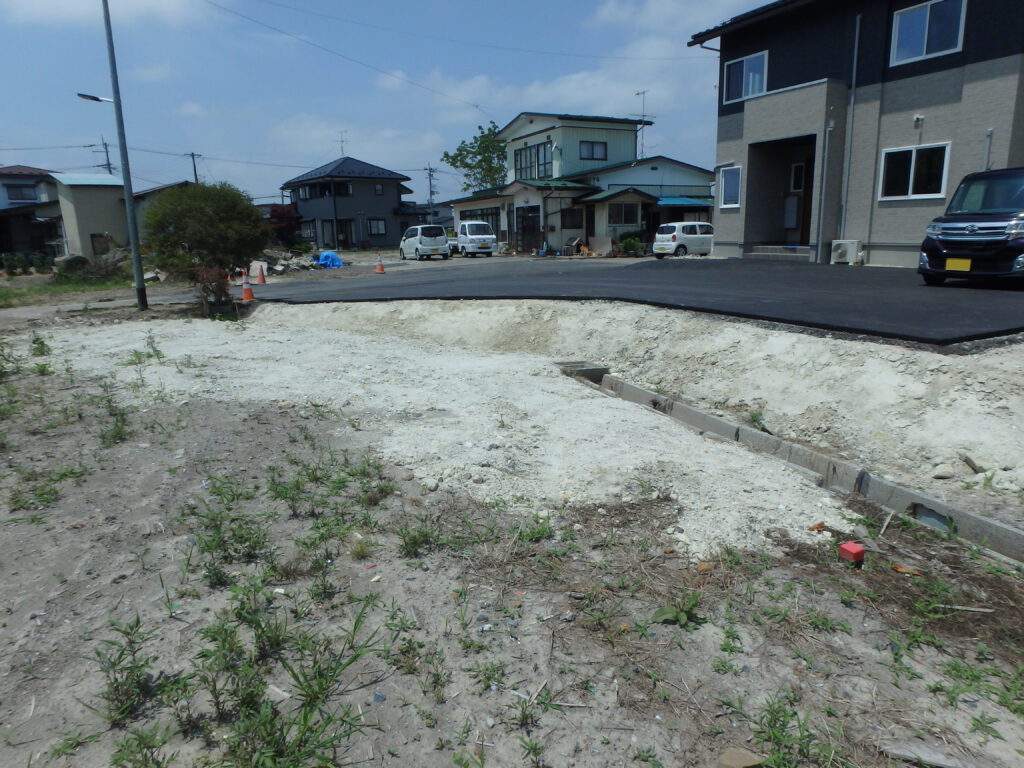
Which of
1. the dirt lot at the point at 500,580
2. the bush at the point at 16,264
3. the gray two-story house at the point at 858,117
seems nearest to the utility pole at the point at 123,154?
the dirt lot at the point at 500,580

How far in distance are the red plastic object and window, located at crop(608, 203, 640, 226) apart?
1210 inches

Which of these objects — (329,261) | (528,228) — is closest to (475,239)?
(528,228)

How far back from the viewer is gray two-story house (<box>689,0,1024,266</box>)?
549 inches

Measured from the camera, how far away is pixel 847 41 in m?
16.6

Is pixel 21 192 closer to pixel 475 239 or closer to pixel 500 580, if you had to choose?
pixel 475 239

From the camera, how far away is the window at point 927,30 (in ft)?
47.5

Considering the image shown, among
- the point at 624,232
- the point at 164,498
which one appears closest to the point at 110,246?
the point at 624,232

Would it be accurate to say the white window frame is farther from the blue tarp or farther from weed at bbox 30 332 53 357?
the blue tarp

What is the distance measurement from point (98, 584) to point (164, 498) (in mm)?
974

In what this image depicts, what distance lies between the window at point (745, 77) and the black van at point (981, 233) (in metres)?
10.2

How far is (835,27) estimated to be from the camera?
1689 cm

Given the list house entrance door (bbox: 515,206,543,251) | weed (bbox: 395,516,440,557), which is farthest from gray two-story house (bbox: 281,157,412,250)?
weed (bbox: 395,516,440,557)

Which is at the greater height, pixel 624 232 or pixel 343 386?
pixel 624 232

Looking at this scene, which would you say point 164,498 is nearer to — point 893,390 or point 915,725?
point 915,725
